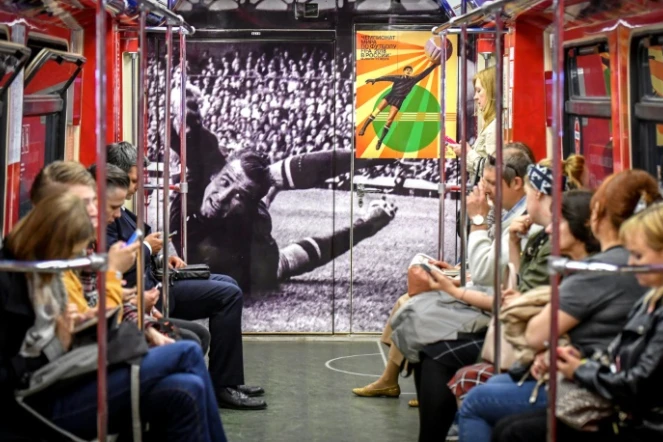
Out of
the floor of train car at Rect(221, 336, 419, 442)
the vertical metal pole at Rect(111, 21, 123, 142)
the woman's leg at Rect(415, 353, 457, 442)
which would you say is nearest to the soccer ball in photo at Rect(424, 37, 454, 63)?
the floor of train car at Rect(221, 336, 419, 442)

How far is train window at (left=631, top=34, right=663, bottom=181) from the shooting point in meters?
4.11

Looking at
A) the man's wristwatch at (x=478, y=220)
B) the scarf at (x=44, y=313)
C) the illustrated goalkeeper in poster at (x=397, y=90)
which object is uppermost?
the illustrated goalkeeper in poster at (x=397, y=90)

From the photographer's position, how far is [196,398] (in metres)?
3.62

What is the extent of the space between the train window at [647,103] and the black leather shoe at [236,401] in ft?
8.63

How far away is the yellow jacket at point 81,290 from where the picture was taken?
3.60m

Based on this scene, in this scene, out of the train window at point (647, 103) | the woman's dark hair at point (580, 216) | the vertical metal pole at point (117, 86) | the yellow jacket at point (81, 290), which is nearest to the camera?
the yellow jacket at point (81, 290)

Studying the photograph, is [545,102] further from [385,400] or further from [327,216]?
[327,216]

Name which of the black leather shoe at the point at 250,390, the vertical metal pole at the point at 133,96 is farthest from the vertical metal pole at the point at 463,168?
the vertical metal pole at the point at 133,96

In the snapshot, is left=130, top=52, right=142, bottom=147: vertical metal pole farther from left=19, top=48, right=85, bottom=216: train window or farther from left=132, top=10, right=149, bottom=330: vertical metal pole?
left=132, top=10, right=149, bottom=330: vertical metal pole

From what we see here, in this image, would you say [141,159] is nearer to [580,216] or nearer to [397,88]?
[580,216]

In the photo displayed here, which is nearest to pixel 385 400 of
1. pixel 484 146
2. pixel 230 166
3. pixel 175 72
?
pixel 484 146

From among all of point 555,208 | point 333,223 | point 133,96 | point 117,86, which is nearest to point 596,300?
point 555,208

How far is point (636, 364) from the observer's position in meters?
3.05

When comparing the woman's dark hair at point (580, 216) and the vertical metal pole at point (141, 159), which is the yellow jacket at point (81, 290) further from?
the woman's dark hair at point (580, 216)
